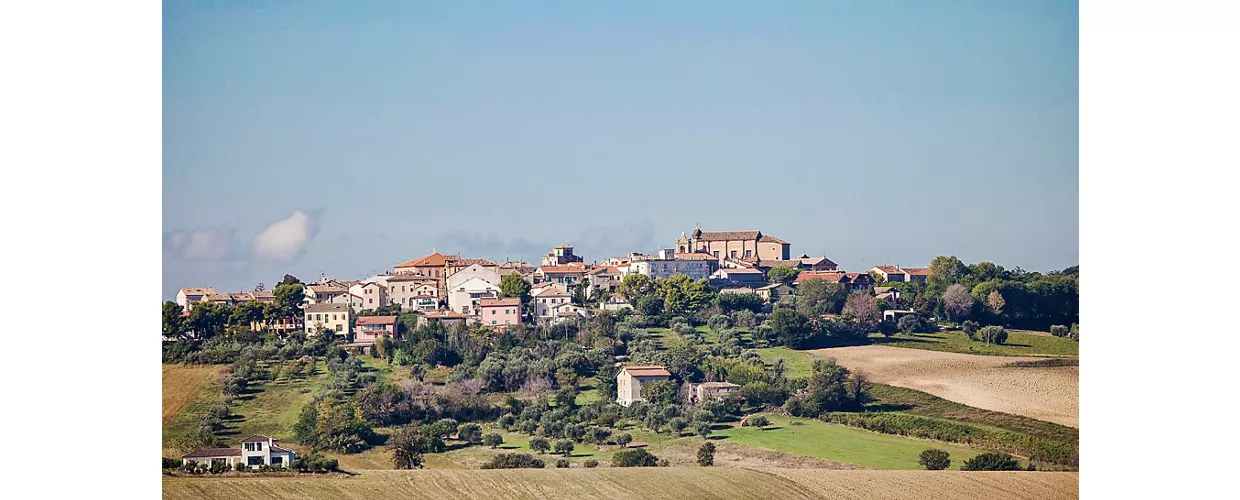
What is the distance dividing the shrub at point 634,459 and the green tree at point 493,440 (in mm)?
1325

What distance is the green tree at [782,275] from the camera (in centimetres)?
1516

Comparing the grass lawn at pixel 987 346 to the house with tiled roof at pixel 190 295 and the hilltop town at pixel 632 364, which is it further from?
the house with tiled roof at pixel 190 295

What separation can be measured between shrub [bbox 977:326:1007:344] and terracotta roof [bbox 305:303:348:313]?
303 inches

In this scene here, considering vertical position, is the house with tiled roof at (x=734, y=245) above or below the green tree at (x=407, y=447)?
above

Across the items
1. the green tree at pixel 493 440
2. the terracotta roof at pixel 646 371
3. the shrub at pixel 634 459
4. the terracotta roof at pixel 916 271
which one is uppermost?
the terracotta roof at pixel 916 271

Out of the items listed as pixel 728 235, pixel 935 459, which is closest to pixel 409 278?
pixel 728 235

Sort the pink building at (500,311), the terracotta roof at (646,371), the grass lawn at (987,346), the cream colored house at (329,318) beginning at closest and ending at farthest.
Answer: the terracotta roof at (646,371) < the grass lawn at (987,346) < the cream colored house at (329,318) < the pink building at (500,311)

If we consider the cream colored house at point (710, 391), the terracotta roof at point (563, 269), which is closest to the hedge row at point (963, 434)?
the cream colored house at point (710, 391)
